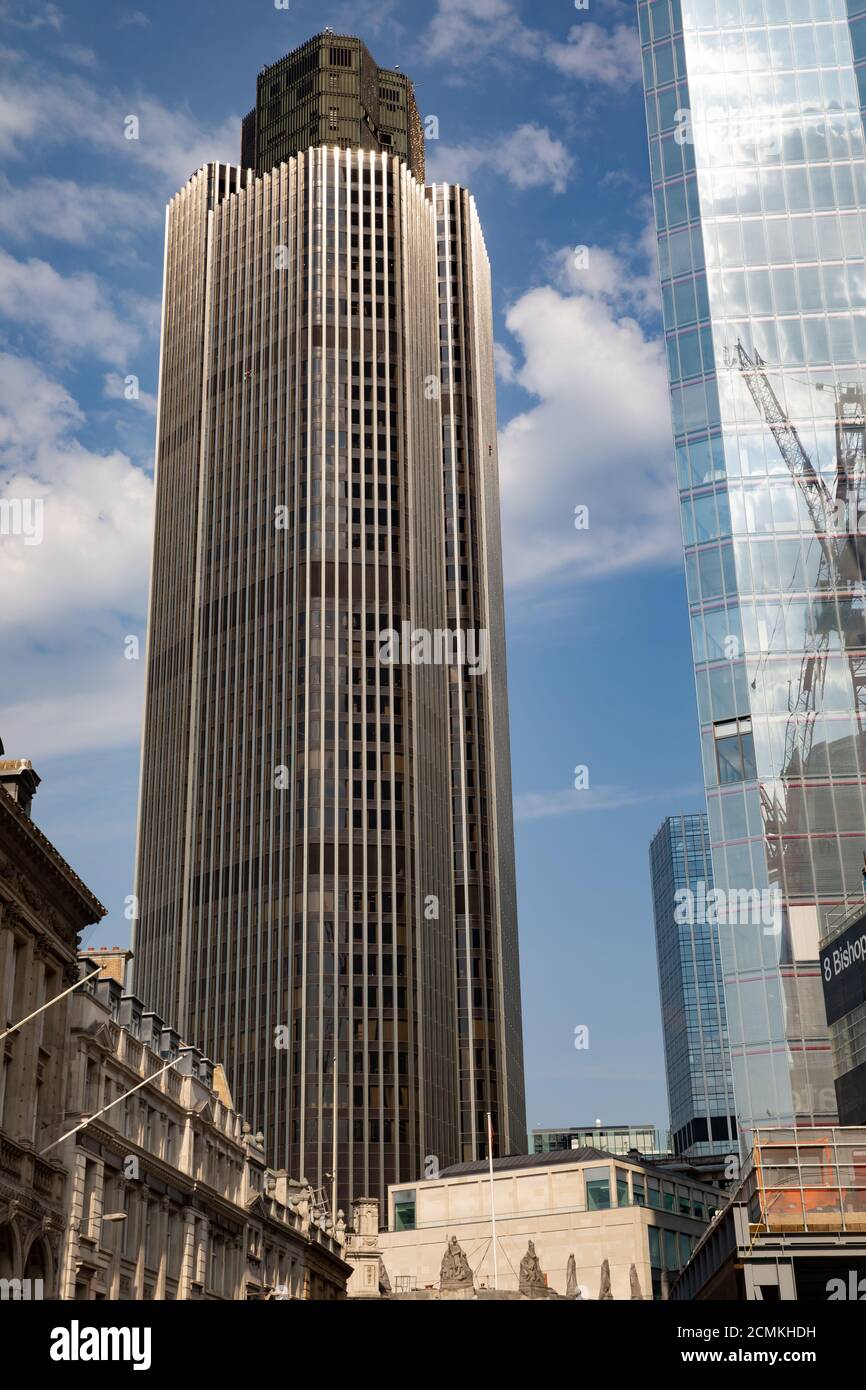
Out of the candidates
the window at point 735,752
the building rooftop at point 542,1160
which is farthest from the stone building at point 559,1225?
the window at point 735,752

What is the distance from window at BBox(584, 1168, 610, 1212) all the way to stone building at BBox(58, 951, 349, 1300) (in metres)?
34.6

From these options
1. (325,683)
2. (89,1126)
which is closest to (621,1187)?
(325,683)

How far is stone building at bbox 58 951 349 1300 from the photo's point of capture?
172ft

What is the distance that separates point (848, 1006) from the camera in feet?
219

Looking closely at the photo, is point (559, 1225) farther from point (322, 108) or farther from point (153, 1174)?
point (322, 108)

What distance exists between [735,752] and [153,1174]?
34.2m

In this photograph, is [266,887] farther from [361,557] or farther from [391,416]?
[391,416]

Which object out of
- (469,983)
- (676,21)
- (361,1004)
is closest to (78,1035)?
(676,21)

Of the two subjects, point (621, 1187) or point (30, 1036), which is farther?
Answer: point (621, 1187)

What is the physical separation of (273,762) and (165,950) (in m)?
22.3

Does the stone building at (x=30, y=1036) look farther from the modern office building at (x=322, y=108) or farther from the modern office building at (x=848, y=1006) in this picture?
the modern office building at (x=322, y=108)

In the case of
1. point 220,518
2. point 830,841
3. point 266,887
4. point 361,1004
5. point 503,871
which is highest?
point 220,518

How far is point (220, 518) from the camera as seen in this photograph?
168 metres

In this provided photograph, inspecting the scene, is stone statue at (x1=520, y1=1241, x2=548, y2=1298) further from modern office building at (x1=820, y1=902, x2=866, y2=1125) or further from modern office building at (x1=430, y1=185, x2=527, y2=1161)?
modern office building at (x1=430, y1=185, x2=527, y2=1161)
